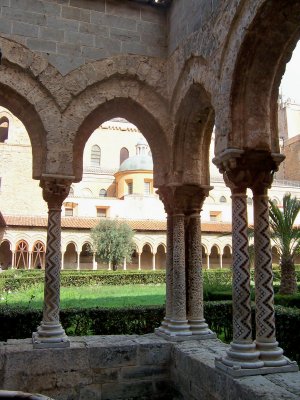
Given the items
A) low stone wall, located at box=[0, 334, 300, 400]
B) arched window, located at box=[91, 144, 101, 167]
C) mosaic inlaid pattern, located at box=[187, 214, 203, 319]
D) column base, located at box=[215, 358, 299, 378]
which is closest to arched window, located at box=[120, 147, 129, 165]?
arched window, located at box=[91, 144, 101, 167]

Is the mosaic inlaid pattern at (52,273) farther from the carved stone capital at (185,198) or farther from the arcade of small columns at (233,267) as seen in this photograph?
the carved stone capital at (185,198)

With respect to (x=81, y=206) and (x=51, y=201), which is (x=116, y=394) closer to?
(x=51, y=201)

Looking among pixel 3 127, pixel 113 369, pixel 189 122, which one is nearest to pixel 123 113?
pixel 189 122

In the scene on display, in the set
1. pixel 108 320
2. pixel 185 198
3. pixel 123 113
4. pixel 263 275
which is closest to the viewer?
pixel 263 275

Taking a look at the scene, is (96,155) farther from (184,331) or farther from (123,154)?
(184,331)

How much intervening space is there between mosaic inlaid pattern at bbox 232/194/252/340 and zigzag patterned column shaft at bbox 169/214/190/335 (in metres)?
1.38

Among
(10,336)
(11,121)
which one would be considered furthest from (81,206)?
(10,336)

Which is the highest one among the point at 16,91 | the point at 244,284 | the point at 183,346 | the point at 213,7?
the point at 213,7

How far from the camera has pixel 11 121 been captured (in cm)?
4034

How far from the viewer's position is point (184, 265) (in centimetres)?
530

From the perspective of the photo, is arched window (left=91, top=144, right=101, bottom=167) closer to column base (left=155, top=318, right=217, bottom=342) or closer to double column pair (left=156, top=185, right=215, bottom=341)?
double column pair (left=156, top=185, right=215, bottom=341)

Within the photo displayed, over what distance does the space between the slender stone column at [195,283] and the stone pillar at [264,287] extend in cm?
146

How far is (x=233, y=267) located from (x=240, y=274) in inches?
4.7

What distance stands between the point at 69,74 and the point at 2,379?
136 inches
